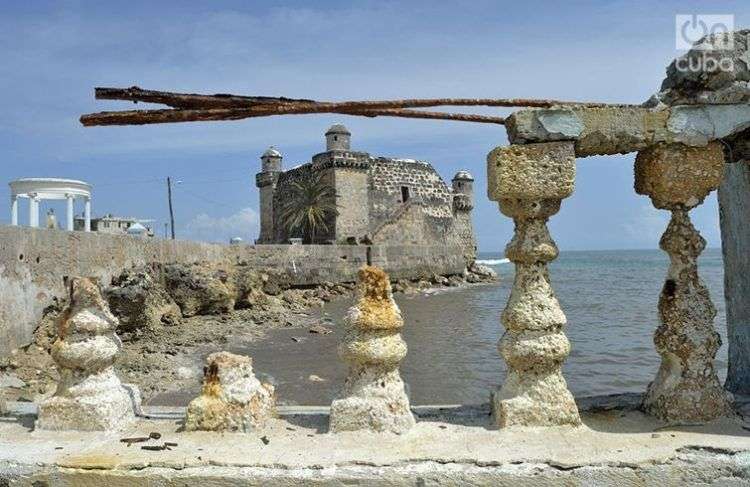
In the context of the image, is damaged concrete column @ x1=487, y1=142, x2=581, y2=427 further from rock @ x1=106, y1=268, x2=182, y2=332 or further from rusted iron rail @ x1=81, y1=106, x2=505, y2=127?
rock @ x1=106, y1=268, x2=182, y2=332

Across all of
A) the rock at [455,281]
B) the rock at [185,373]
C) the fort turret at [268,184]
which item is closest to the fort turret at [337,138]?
the fort turret at [268,184]

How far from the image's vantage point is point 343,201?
3117 centimetres

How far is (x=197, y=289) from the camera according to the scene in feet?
46.3

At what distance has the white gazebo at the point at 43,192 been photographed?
13.2 m

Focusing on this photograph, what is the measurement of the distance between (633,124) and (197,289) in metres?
12.6

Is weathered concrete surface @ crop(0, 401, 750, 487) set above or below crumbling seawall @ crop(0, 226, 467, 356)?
below

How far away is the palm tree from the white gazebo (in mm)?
17543

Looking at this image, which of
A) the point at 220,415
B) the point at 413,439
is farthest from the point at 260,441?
the point at 413,439

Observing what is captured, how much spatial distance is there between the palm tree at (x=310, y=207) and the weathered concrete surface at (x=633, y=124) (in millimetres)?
28091

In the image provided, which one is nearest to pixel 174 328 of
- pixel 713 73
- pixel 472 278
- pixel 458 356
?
pixel 458 356

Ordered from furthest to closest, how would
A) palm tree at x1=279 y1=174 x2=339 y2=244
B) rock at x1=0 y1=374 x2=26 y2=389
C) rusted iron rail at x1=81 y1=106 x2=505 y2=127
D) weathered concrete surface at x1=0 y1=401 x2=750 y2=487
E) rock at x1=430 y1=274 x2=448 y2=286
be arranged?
1. palm tree at x1=279 y1=174 x2=339 y2=244
2. rock at x1=430 y1=274 x2=448 y2=286
3. rock at x1=0 y1=374 x2=26 y2=389
4. rusted iron rail at x1=81 y1=106 x2=505 y2=127
5. weathered concrete surface at x1=0 y1=401 x2=750 y2=487

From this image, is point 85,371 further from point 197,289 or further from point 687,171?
point 197,289

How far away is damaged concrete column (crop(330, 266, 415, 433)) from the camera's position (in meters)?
2.96

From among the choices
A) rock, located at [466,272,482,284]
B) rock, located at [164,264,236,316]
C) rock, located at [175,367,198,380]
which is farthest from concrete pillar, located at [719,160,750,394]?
rock, located at [466,272,482,284]
